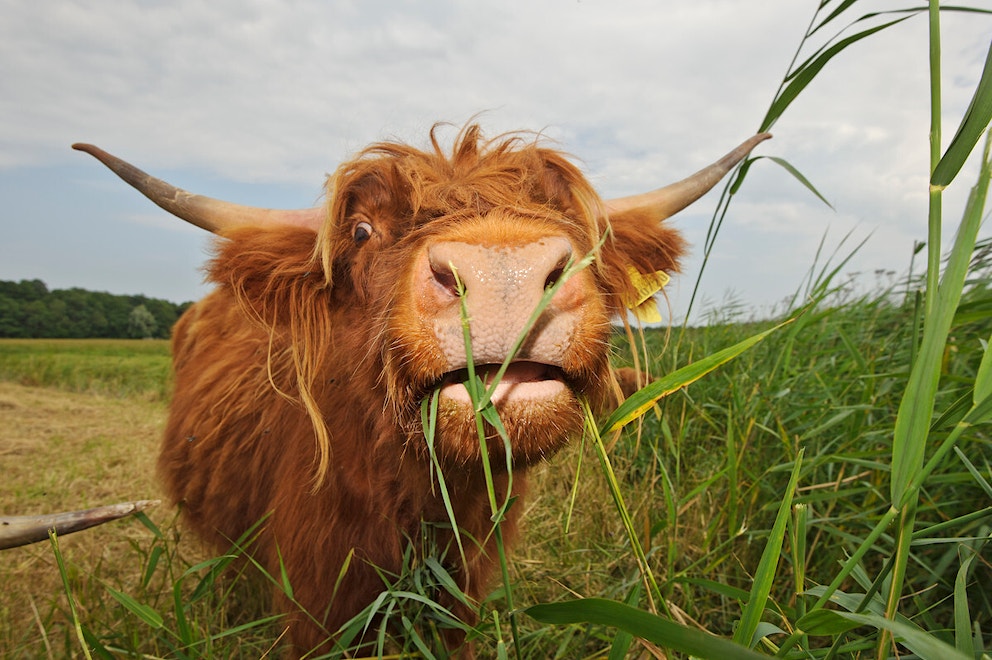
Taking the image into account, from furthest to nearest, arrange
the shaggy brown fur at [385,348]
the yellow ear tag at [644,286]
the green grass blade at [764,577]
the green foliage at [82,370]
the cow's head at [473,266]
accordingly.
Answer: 1. the green foliage at [82,370]
2. the yellow ear tag at [644,286]
3. the shaggy brown fur at [385,348]
4. the cow's head at [473,266]
5. the green grass blade at [764,577]

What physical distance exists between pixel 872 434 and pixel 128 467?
510 centimetres

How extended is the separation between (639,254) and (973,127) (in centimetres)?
145

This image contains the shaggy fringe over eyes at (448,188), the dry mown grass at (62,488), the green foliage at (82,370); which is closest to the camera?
the shaggy fringe over eyes at (448,188)

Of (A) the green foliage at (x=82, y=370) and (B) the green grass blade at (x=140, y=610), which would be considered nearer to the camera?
(B) the green grass blade at (x=140, y=610)

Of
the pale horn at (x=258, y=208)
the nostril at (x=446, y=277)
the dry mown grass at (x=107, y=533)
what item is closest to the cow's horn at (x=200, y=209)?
the pale horn at (x=258, y=208)

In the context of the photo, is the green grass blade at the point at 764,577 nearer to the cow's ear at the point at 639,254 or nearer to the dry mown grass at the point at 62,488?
the cow's ear at the point at 639,254

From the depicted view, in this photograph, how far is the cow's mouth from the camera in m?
1.27

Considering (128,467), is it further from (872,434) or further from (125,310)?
(125,310)

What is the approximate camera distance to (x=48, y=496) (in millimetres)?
3826

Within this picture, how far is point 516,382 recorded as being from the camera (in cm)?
129

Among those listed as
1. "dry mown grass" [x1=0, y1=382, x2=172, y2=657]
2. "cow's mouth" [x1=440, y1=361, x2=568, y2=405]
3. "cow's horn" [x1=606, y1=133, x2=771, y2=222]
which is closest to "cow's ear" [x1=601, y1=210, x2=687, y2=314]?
"cow's horn" [x1=606, y1=133, x2=771, y2=222]

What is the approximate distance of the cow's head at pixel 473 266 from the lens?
1236 mm

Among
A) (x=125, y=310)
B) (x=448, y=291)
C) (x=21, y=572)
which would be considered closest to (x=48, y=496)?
(x=21, y=572)

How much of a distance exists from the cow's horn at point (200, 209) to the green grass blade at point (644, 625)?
1638 millimetres
